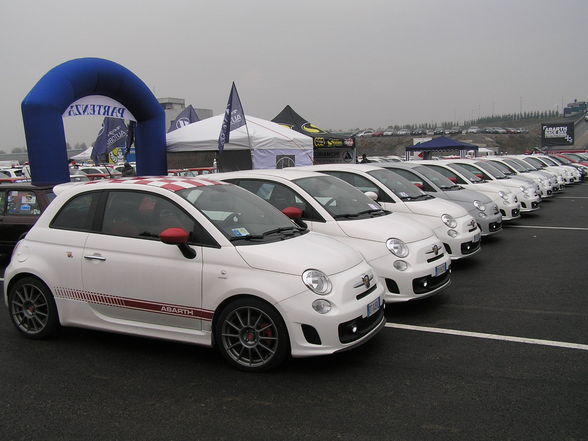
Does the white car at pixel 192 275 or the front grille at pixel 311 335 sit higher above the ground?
the white car at pixel 192 275

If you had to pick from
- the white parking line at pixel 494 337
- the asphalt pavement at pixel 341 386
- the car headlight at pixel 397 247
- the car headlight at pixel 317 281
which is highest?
the car headlight at pixel 317 281

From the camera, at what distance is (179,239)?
4340 mm

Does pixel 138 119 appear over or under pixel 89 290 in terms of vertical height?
over

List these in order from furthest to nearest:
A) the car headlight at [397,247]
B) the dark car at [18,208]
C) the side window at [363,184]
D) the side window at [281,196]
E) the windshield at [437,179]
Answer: the windshield at [437,179] < the dark car at [18,208] < the side window at [363,184] < the side window at [281,196] < the car headlight at [397,247]

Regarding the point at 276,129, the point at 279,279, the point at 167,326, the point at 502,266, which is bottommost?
the point at 502,266

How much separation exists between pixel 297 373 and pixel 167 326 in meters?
1.18

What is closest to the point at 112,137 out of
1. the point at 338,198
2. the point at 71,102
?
the point at 71,102

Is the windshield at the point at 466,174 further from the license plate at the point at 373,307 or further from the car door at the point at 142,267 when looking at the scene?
the car door at the point at 142,267

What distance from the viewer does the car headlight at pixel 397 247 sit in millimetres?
5926

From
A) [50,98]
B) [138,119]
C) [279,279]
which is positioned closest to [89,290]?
[279,279]

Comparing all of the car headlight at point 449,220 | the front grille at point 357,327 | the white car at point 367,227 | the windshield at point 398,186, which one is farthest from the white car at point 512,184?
the front grille at point 357,327

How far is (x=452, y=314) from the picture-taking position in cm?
586

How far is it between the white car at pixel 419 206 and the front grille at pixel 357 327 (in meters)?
3.33

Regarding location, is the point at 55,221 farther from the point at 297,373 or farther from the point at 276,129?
the point at 276,129
